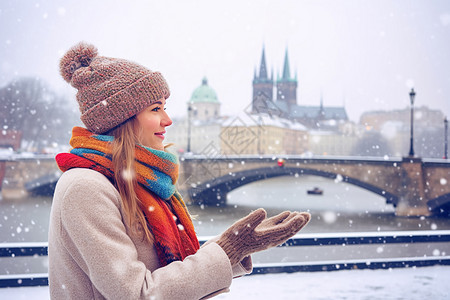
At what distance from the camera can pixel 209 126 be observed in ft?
228

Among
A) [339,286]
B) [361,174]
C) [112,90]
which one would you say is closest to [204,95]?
[361,174]

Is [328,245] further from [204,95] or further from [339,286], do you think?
[204,95]

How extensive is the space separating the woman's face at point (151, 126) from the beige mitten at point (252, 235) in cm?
38

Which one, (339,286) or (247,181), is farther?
(247,181)

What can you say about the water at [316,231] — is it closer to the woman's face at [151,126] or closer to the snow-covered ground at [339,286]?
the snow-covered ground at [339,286]

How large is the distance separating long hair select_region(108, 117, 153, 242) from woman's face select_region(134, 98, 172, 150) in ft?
0.23

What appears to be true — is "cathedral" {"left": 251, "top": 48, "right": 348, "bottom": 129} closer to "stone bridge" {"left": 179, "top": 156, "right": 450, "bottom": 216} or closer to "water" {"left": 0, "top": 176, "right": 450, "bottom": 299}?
"water" {"left": 0, "top": 176, "right": 450, "bottom": 299}

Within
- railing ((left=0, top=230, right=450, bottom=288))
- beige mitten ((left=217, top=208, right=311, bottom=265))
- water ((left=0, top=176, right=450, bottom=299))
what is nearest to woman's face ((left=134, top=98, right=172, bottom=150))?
beige mitten ((left=217, top=208, right=311, bottom=265))

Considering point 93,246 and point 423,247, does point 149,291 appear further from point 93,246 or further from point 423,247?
point 423,247

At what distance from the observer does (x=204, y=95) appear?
82000 millimetres

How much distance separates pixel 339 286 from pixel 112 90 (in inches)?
111

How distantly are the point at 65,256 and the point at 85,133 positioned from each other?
398mm

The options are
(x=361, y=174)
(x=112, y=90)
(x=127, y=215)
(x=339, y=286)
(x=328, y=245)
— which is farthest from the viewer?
(x=361, y=174)

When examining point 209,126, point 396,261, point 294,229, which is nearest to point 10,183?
point 396,261
